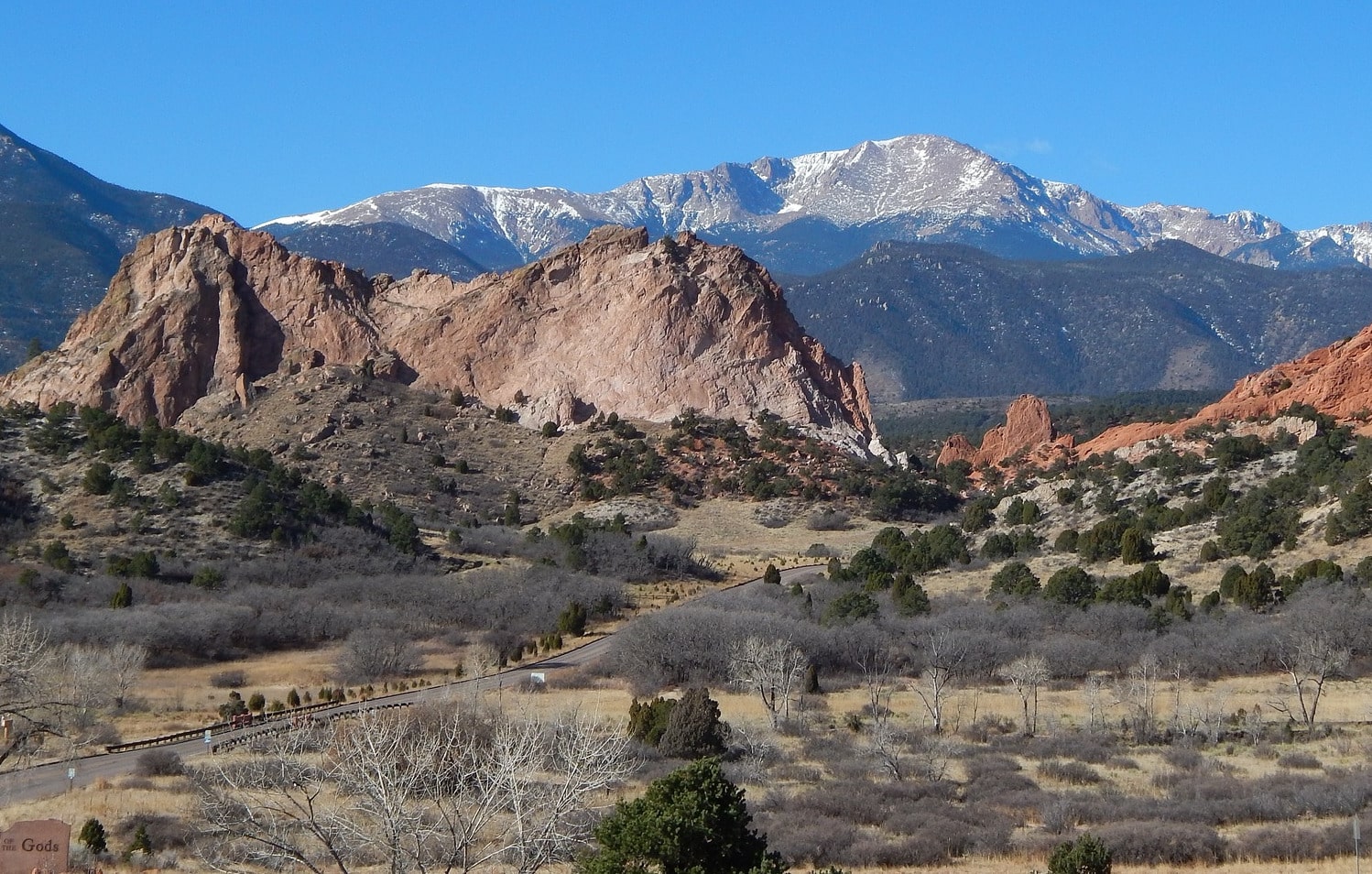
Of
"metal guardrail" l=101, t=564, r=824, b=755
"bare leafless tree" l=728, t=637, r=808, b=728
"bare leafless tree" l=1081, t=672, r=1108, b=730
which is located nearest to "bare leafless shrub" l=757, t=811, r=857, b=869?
"metal guardrail" l=101, t=564, r=824, b=755

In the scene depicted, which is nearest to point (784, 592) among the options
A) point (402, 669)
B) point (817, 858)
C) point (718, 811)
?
point (402, 669)

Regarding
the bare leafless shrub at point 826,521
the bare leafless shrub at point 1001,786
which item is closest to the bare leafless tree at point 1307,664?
the bare leafless shrub at point 1001,786

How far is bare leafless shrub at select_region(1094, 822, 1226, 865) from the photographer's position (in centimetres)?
2258

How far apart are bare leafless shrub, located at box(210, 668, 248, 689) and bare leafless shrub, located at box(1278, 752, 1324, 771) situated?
24.9 meters

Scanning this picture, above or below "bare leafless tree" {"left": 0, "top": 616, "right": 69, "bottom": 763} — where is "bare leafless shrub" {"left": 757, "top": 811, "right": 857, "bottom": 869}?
below

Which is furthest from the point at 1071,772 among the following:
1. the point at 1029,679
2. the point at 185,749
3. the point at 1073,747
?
the point at 185,749

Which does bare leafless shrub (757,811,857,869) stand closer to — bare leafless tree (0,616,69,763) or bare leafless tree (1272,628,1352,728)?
bare leafless tree (0,616,69,763)

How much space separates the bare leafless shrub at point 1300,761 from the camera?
28.1m

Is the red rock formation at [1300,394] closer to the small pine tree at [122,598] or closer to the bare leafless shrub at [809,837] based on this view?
the small pine tree at [122,598]

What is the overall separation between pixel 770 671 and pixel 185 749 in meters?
12.1

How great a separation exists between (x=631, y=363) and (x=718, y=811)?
66.4m

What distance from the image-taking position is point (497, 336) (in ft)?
280

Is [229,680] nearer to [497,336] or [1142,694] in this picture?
[1142,694]

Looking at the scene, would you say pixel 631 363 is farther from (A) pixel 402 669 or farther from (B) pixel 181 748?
(B) pixel 181 748
